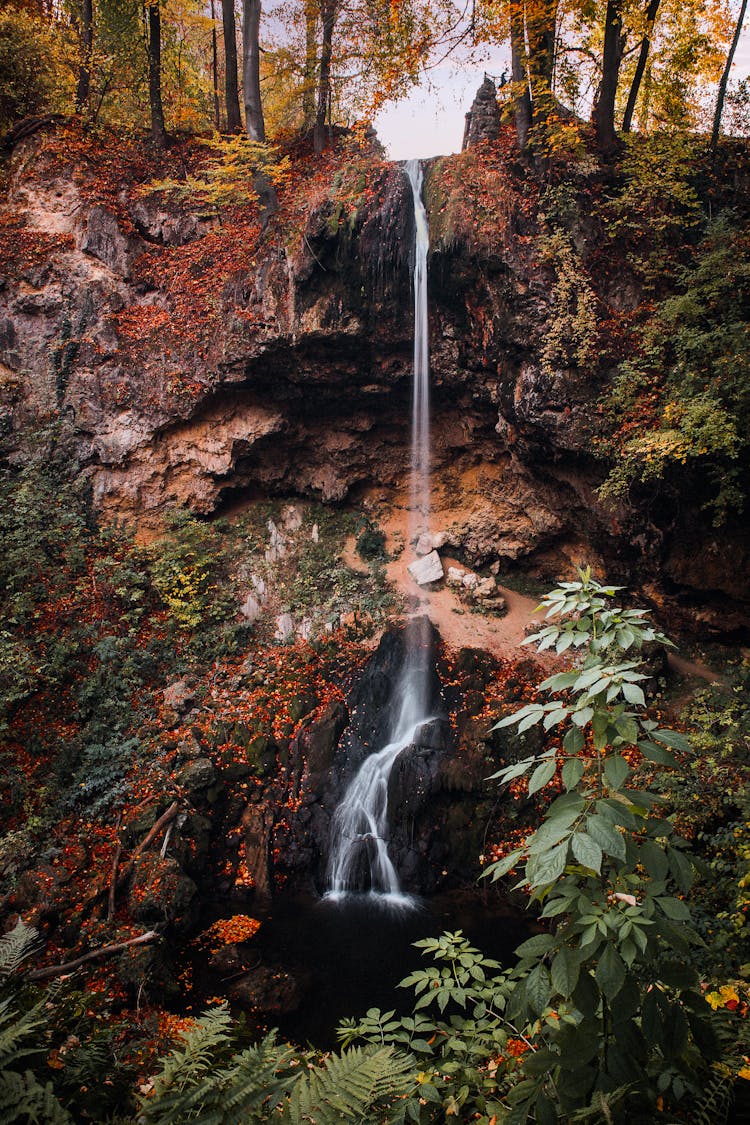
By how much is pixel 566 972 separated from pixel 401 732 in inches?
307

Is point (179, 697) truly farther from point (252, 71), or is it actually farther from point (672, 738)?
point (252, 71)

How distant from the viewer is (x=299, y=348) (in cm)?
1077

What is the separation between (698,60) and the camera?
10.2m

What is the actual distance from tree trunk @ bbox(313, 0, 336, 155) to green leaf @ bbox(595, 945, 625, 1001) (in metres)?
15.7

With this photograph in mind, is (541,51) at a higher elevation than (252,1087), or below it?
higher

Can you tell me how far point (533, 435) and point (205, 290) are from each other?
7397 millimetres

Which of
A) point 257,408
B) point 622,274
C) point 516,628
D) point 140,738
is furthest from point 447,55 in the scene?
point 140,738

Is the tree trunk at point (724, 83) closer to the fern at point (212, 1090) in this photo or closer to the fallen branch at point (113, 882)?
the fern at point (212, 1090)

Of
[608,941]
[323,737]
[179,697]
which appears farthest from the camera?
[179,697]

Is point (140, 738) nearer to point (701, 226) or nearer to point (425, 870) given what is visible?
point (425, 870)

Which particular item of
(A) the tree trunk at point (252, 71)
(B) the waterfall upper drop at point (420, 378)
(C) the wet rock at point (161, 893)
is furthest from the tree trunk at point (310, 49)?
(C) the wet rock at point (161, 893)

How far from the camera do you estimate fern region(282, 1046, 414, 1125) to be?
4.57 ft

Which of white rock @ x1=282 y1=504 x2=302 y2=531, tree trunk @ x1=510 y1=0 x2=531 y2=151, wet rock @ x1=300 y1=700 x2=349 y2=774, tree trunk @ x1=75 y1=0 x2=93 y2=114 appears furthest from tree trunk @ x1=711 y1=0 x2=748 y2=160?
tree trunk @ x1=75 y1=0 x2=93 y2=114

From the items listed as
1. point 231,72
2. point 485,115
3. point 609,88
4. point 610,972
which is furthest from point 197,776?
point 231,72
